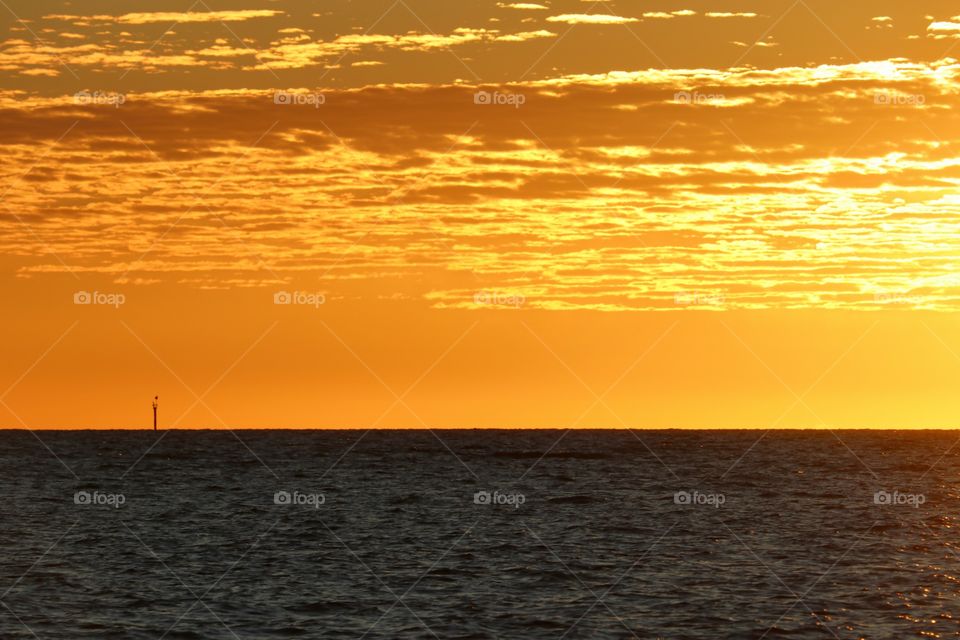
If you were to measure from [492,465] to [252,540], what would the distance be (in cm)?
8736

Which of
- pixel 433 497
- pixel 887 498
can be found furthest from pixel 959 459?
pixel 433 497

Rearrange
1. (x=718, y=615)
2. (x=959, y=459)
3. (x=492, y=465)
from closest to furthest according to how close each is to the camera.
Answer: (x=718, y=615) → (x=492, y=465) → (x=959, y=459)

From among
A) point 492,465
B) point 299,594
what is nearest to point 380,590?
point 299,594

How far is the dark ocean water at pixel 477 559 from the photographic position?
4378 cm

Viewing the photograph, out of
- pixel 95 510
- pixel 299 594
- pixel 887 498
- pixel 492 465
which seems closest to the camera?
pixel 299 594

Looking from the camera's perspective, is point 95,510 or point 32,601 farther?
point 95,510

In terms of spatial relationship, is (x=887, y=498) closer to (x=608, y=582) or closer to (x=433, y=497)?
(x=433, y=497)

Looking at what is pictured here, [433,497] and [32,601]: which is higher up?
[433,497]

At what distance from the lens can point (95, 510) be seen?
81188 mm

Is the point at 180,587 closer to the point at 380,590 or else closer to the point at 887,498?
the point at 380,590

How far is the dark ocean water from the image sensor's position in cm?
4378

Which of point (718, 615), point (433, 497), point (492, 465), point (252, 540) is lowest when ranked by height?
point (718, 615)

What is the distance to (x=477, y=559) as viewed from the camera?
58062mm

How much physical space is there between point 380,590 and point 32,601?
12421mm
